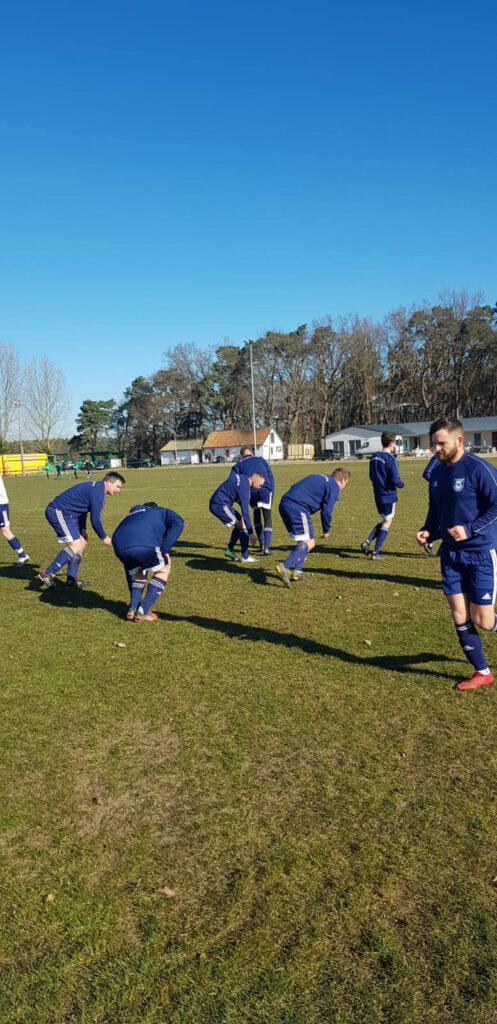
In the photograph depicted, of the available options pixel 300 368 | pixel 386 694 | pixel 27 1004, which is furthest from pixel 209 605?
pixel 300 368

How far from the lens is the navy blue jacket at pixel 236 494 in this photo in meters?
10.6

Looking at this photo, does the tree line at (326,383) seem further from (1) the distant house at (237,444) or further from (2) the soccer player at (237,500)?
(2) the soccer player at (237,500)

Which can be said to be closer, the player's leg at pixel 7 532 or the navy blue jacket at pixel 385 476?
the navy blue jacket at pixel 385 476

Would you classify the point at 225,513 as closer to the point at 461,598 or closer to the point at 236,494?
→ the point at 236,494

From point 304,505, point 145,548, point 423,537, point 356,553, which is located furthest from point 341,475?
point 423,537

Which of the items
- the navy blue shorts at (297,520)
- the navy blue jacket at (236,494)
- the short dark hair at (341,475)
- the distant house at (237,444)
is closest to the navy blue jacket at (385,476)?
the short dark hair at (341,475)

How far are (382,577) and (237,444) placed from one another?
266 ft

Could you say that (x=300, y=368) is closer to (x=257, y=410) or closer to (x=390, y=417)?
(x=257, y=410)

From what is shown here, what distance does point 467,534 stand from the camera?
4.86 meters

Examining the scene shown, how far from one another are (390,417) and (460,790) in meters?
92.1

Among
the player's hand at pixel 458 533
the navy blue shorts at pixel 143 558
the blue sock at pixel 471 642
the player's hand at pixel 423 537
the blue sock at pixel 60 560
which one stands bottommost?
the blue sock at pixel 471 642

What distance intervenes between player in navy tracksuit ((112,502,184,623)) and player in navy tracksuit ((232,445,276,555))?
3.50 meters

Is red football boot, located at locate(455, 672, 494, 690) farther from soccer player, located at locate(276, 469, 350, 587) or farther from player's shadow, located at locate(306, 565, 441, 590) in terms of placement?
soccer player, located at locate(276, 469, 350, 587)

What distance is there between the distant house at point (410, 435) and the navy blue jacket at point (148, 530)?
69.7 meters
